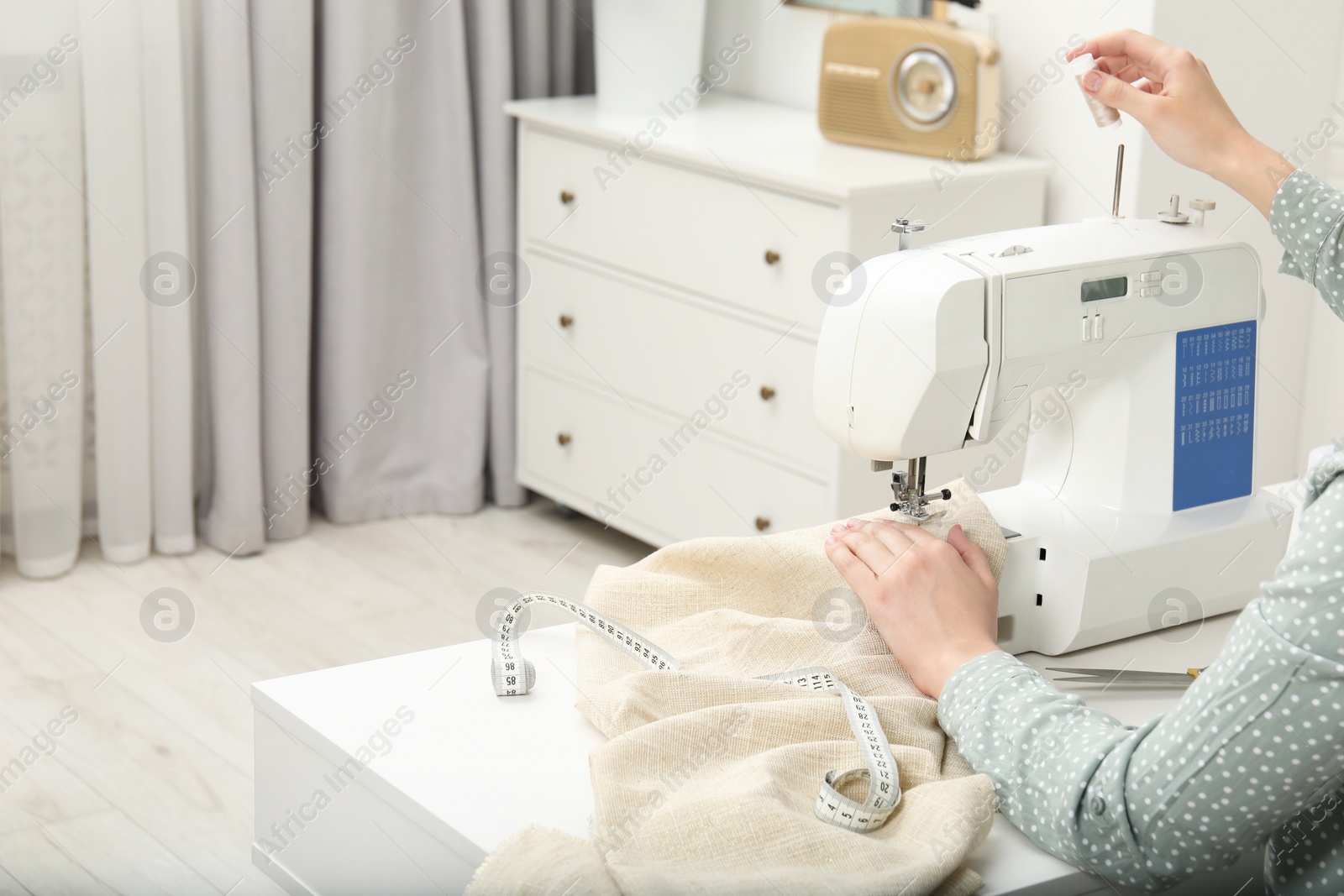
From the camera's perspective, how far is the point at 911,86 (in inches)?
106

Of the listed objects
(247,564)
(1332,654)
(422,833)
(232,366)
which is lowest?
(247,564)

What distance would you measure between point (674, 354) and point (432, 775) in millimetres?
1947

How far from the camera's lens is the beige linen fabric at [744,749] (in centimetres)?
87

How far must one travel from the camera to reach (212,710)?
7.84ft

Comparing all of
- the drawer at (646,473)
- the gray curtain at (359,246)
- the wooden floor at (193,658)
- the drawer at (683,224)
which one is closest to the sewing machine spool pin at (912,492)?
the wooden floor at (193,658)

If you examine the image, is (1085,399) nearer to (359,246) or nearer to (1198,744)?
(1198,744)

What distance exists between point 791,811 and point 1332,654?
13.2 inches

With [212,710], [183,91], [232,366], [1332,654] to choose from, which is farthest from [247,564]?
[1332,654]

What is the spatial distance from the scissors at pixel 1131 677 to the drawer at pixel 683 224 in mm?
1356

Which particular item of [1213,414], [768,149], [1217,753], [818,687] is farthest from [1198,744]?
[768,149]

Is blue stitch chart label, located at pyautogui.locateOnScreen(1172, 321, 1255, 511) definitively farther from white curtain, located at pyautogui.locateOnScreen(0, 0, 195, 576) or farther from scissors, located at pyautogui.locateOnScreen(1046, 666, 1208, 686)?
white curtain, located at pyautogui.locateOnScreen(0, 0, 195, 576)

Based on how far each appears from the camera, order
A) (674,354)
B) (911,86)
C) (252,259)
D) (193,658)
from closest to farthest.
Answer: (193,658), (911,86), (674,354), (252,259)

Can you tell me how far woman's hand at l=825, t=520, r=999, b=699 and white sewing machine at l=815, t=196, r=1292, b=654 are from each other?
7cm

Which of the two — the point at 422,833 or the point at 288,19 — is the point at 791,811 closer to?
the point at 422,833
